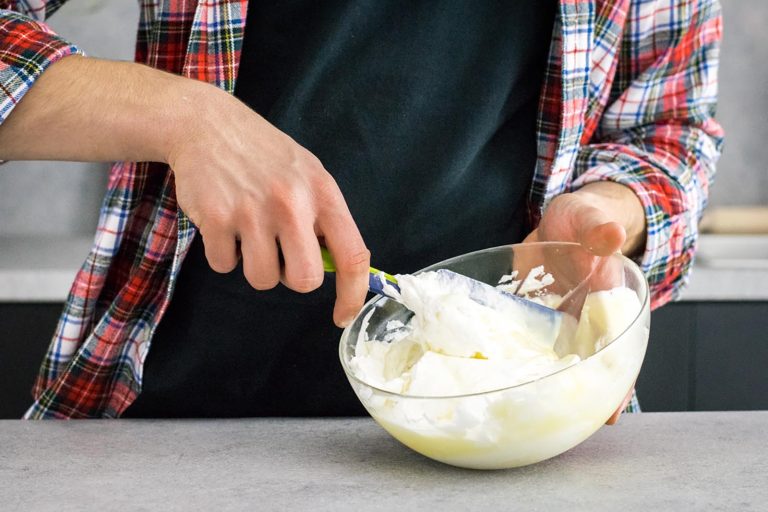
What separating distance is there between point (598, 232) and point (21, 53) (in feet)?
1.73

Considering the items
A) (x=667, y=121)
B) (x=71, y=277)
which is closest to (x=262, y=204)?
(x=667, y=121)

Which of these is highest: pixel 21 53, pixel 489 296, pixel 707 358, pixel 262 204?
pixel 21 53

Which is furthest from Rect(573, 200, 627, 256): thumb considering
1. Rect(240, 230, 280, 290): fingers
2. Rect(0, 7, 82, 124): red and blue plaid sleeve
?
Rect(0, 7, 82, 124): red and blue plaid sleeve

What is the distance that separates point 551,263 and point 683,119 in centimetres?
41

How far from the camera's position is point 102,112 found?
745mm

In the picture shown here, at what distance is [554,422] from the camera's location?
670mm

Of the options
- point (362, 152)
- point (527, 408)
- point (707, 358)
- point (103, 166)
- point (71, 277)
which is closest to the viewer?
point (527, 408)

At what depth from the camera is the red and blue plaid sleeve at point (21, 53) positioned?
740 mm

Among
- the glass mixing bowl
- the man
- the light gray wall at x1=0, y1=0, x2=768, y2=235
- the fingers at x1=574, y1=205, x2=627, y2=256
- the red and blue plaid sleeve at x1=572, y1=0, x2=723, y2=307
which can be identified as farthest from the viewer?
the light gray wall at x1=0, y1=0, x2=768, y2=235

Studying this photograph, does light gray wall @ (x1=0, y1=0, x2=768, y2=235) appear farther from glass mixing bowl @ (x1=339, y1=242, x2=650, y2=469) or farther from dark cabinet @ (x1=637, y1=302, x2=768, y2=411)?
glass mixing bowl @ (x1=339, y1=242, x2=650, y2=469)

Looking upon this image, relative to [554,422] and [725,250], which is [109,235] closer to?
[554,422]

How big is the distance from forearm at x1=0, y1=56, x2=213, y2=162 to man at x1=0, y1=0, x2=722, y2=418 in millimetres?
145

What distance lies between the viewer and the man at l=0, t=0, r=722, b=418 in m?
0.95

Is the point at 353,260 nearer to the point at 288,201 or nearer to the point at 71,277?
the point at 288,201
